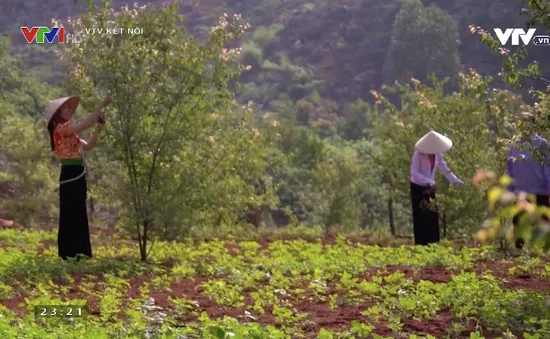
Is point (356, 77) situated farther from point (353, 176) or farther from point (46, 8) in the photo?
point (353, 176)

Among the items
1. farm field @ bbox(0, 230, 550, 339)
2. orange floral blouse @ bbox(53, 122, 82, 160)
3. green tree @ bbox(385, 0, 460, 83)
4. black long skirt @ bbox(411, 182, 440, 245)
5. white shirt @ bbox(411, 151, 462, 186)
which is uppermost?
green tree @ bbox(385, 0, 460, 83)

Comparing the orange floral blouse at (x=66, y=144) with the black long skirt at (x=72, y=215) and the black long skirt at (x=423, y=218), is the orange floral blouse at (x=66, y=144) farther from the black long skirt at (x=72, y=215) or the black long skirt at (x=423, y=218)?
the black long skirt at (x=423, y=218)

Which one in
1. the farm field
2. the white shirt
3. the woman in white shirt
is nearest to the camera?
the farm field

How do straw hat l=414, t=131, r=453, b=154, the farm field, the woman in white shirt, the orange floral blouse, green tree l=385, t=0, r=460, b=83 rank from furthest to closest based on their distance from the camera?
green tree l=385, t=0, r=460, b=83 → the woman in white shirt → straw hat l=414, t=131, r=453, b=154 → the orange floral blouse → the farm field

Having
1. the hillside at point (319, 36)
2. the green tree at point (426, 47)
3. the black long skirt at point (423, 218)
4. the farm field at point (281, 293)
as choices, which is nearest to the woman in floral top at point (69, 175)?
the farm field at point (281, 293)

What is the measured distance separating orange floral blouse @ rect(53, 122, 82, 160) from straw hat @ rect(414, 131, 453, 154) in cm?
489

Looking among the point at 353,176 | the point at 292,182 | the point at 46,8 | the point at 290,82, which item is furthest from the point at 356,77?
the point at 353,176

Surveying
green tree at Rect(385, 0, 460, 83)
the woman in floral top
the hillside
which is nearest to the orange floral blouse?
the woman in floral top

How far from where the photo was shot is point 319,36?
293 feet

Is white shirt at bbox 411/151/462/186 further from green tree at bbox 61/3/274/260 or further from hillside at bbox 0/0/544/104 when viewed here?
hillside at bbox 0/0/544/104

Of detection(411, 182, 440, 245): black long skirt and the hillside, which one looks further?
the hillside

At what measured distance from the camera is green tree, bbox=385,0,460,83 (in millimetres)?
73812

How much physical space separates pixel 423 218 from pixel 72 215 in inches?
206

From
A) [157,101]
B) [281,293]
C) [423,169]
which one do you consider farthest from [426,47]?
[281,293]
